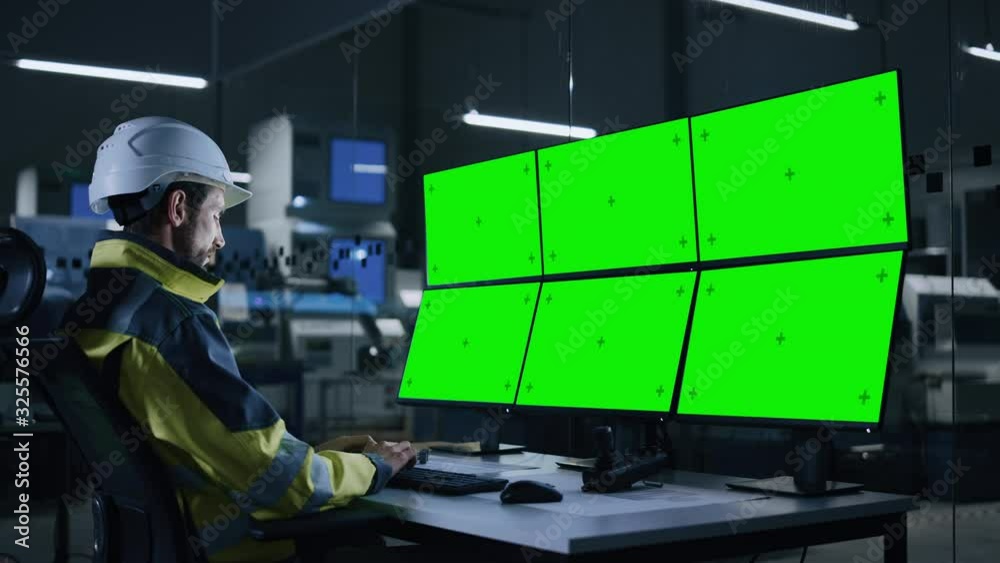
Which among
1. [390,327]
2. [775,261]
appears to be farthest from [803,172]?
[390,327]

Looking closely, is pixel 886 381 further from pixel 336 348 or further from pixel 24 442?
pixel 24 442

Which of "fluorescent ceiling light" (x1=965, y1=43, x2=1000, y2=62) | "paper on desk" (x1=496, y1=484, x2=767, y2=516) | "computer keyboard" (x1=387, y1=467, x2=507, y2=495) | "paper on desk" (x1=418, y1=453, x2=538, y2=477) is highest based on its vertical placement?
"fluorescent ceiling light" (x1=965, y1=43, x2=1000, y2=62)

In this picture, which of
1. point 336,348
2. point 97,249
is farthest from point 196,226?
point 336,348

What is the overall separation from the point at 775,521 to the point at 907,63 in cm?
137

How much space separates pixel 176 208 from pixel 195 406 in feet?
1.38

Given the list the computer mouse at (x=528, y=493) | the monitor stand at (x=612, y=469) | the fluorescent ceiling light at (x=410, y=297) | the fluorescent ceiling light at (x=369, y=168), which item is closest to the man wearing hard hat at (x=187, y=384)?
the computer mouse at (x=528, y=493)

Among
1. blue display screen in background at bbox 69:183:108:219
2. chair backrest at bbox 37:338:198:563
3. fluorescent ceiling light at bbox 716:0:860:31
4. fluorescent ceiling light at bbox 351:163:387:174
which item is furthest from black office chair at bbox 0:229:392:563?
blue display screen in background at bbox 69:183:108:219

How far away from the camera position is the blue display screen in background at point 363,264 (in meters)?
4.97

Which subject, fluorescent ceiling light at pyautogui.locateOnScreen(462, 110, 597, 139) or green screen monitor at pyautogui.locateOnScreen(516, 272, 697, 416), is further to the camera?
fluorescent ceiling light at pyautogui.locateOnScreen(462, 110, 597, 139)

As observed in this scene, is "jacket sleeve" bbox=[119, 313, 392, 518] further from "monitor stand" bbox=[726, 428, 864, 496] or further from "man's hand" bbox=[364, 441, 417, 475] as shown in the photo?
"monitor stand" bbox=[726, 428, 864, 496]

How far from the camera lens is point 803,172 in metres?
2.19

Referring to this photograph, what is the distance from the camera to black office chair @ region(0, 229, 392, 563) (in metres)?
1.54

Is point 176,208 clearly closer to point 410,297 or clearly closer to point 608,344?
point 608,344

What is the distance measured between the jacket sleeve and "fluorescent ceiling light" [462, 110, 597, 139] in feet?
5.97
